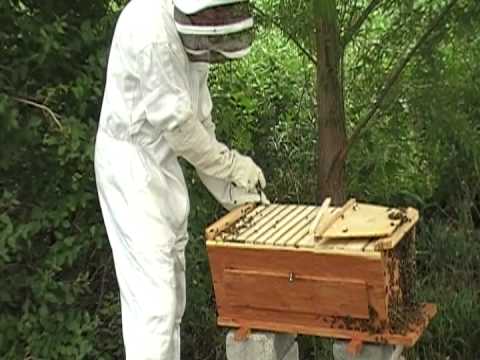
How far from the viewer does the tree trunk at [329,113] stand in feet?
13.0

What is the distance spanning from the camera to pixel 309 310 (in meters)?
3.02

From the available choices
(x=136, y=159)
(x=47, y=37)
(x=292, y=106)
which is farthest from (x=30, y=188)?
(x=292, y=106)

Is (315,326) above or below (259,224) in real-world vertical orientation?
below

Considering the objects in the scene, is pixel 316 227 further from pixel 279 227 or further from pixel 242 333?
pixel 242 333

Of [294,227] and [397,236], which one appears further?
[294,227]

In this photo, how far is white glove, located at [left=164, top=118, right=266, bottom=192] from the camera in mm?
Result: 3100

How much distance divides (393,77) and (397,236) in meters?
1.13

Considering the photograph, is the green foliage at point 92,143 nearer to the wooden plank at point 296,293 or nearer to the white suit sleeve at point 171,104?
the white suit sleeve at point 171,104

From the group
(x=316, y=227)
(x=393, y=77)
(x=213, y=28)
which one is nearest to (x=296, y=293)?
Answer: (x=316, y=227)

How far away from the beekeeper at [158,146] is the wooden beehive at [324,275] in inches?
7.4

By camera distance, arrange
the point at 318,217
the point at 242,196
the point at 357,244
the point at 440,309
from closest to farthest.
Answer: the point at 357,244 → the point at 318,217 → the point at 242,196 → the point at 440,309

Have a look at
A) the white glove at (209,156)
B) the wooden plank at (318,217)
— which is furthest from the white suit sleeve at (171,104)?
the wooden plank at (318,217)

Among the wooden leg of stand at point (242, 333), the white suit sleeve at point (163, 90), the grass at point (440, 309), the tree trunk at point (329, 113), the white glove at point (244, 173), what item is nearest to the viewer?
Answer: the white suit sleeve at point (163, 90)

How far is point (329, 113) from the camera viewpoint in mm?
4117
